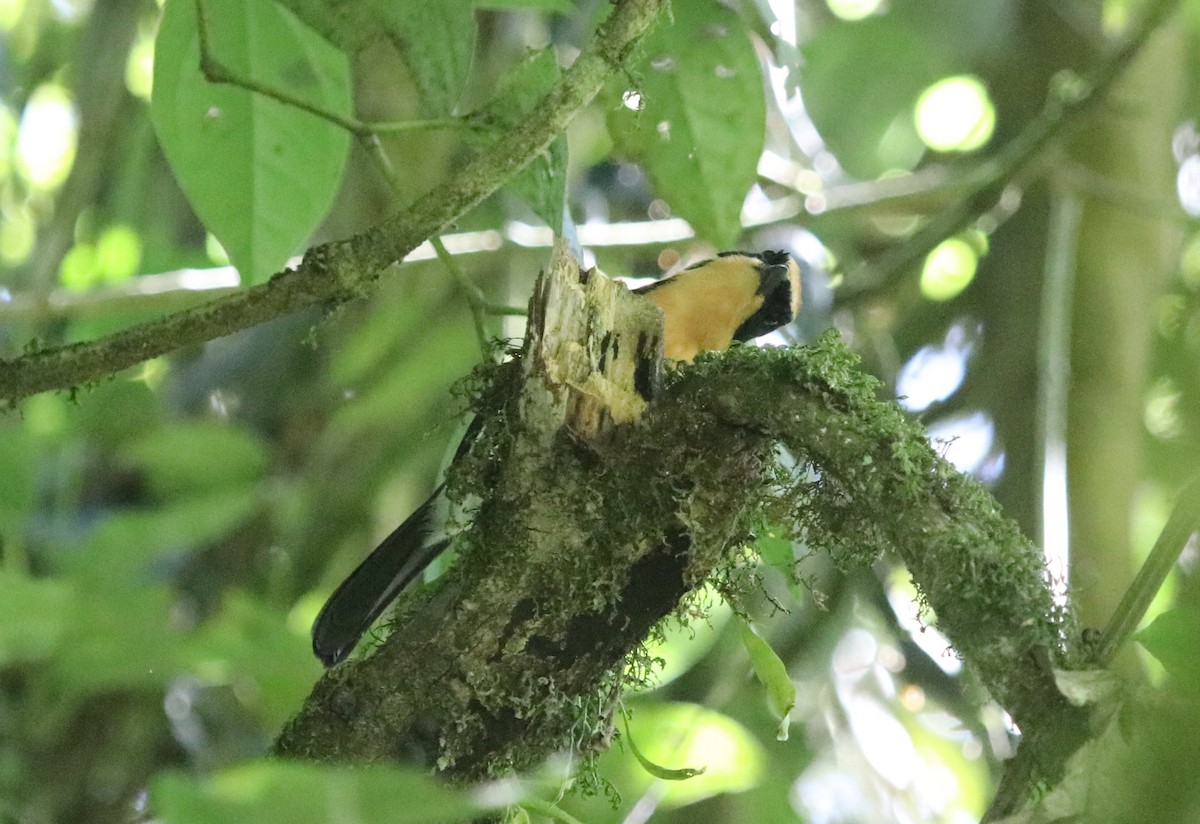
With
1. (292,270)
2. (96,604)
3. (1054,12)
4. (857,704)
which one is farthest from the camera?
(1054,12)

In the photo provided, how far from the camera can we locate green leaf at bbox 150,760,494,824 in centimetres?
63

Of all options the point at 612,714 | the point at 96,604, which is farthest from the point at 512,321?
the point at 612,714

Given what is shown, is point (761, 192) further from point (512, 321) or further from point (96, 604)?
point (96, 604)

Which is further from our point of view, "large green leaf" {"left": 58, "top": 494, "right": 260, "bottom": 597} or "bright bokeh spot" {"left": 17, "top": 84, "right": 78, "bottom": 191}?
"bright bokeh spot" {"left": 17, "top": 84, "right": 78, "bottom": 191}

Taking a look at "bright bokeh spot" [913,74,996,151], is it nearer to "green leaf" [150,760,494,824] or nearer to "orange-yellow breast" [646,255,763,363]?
"orange-yellow breast" [646,255,763,363]

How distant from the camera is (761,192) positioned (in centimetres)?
378

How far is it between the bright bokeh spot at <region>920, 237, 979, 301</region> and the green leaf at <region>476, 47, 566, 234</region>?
2219mm

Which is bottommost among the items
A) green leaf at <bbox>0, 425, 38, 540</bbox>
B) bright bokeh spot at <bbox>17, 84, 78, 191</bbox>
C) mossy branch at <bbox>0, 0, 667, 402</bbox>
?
mossy branch at <bbox>0, 0, 667, 402</bbox>

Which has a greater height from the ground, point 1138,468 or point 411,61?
point 411,61

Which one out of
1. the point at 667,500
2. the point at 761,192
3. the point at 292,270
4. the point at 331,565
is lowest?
the point at 667,500

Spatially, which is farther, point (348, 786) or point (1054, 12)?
point (1054, 12)

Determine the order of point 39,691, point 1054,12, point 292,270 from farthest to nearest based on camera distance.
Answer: point 1054,12 < point 39,691 < point 292,270

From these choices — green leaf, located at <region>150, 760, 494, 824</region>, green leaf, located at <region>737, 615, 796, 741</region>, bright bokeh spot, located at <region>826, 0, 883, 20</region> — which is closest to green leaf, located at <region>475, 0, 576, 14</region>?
green leaf, located at <region>737, 615, 796, 741</region>

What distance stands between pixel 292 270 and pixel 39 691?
226 centimetres
